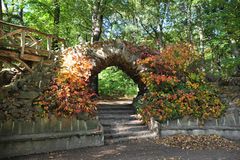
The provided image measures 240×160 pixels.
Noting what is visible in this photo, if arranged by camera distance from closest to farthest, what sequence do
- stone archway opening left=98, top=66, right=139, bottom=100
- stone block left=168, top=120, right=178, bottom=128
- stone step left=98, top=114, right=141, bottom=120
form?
stone block left=168, top=120, right=178, bottom=128, stone step left=98, top=114, right=141, bottom=120, stone archway opening left=98, top=66, right=139, bottom=100

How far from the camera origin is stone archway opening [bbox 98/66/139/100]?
59.9ft

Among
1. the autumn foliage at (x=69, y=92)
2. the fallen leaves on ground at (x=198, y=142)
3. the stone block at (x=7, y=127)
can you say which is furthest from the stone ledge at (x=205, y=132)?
the stone block at (x=7, y=127)

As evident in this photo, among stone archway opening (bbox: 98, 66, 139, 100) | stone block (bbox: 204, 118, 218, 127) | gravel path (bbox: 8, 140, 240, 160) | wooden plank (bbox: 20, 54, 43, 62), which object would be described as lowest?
gravel path (bbox: 8, 140, 240, 160)

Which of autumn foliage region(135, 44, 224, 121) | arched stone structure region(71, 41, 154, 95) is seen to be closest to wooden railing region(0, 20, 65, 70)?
arched stone structure region(71, 41, 154, 95)

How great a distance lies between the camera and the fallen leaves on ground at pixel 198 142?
8.56 metres

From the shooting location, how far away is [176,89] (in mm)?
→ 11156

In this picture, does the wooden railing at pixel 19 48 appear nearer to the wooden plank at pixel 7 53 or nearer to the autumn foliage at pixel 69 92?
the wooden plank at pixel 7 53

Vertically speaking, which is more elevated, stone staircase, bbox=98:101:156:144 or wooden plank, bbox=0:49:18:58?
wooden plank, bbox=0:49:18:58

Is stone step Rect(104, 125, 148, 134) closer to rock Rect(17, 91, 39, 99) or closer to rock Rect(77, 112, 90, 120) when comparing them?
rock Rect(77, 112, 90, 120)

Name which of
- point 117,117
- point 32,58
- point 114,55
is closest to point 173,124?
point 117,117

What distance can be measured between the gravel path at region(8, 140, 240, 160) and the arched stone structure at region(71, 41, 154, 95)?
4.06 meters

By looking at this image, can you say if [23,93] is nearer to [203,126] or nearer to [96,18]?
[203,126]

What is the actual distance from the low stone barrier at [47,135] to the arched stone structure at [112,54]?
10.3ft

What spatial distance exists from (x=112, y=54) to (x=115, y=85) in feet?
24.9
